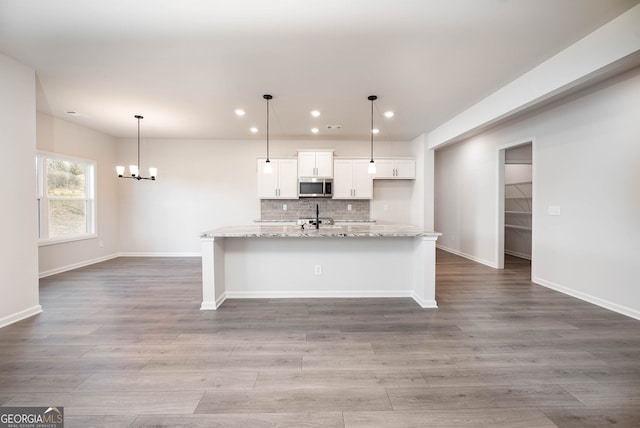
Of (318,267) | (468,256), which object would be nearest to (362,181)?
(468,256)

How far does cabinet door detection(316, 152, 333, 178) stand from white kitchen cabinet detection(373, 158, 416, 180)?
1.00 m

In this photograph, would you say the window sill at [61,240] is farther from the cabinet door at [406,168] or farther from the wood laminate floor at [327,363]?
the cabinet door at [406,168]

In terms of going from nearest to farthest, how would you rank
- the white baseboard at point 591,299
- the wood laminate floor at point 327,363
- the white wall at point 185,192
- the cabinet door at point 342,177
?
the wood laminate floor at point 327,363 < the white baseboard at point 591,299 < the cabinet door at point 342,177 < the white wall at point 185,192

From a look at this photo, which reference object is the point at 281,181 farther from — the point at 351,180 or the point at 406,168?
the point at 406,168

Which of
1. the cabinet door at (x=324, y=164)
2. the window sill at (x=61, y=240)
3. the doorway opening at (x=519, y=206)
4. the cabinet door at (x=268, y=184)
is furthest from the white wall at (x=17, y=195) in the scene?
the doorway opening at (x=519, y=206)

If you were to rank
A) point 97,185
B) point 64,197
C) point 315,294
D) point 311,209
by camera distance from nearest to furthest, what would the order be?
point 315,294 < point 64,197 < point 97,185 < point 311,209

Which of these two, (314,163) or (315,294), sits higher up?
(314,163)

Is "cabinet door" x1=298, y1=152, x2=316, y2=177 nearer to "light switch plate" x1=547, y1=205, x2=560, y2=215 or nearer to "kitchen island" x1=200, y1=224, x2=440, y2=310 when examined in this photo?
"kitchen island" x1=200, y1=224, x2=440, y2=310

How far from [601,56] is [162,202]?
7.09 metres

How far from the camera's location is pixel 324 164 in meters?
5.85

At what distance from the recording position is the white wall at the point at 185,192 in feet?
20.0

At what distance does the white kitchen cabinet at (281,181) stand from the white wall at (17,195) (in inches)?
137

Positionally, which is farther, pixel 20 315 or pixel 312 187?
pixel 312 187

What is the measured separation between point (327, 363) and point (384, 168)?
4.68 meters
